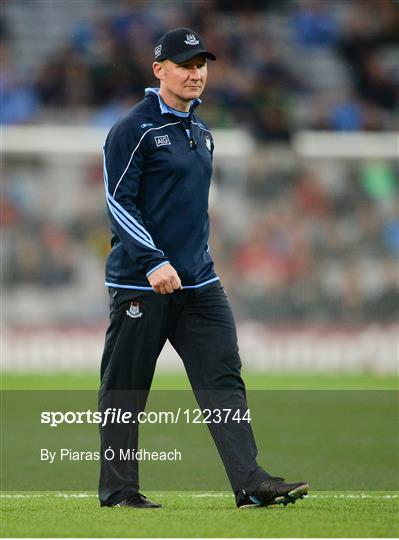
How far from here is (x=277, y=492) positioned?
21.1 feet

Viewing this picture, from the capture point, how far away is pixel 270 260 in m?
19.1

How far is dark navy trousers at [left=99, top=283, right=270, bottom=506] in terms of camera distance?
664 centimetres

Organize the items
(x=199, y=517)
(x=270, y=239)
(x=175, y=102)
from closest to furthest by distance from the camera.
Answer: (x=199, y=517) < (x=175, y=102) < (x=270, y=239)

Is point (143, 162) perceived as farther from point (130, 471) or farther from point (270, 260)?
point (270, 260)

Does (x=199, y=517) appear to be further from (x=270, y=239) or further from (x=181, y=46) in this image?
(x=270, y=239)

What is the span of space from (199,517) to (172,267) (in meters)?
1.22

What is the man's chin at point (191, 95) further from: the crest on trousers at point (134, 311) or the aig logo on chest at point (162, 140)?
the crest on trousers at point (134, 311)

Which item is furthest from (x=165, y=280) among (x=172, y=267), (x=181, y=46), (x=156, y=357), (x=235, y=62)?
(x=235, y=62)

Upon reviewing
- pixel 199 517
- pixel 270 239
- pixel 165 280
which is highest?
pixel 165 280

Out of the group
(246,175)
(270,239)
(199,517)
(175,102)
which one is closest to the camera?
(199,517)

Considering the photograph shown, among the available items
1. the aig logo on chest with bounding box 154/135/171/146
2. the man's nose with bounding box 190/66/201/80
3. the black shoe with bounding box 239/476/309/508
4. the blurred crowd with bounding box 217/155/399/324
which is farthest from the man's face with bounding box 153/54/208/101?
the blurred crowd with bounding box 217/155/399/324

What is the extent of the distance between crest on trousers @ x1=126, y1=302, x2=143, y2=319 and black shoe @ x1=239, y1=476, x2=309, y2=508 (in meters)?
1.04

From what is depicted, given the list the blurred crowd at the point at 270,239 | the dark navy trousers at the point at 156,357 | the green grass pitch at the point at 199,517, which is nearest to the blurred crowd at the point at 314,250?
the blurred crowd at the point at 270,239

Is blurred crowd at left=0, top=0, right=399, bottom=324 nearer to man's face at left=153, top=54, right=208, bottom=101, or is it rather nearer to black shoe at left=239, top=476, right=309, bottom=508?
man's face at left=153, top=54, right=208, bottom=101
